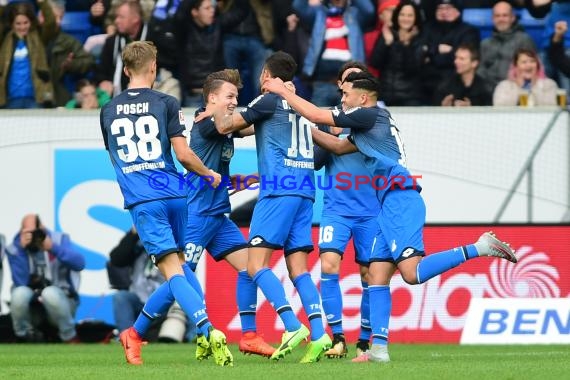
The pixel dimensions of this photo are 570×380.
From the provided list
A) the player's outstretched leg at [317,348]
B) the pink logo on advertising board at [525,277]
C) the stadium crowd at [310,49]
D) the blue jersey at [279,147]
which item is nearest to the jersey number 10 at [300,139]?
the blue jersey at [279,147]

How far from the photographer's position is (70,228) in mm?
15562

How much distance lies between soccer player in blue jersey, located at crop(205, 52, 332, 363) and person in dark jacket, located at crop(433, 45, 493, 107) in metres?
5.71

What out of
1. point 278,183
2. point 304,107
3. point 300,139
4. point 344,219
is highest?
point 304,107

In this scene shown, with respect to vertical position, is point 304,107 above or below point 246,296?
above

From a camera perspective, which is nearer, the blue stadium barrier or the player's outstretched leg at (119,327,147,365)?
the player's outstretched leg at (119,327,147,365)

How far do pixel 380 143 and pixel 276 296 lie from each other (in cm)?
142

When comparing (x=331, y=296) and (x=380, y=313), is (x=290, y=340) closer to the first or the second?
(x=380, y=313)

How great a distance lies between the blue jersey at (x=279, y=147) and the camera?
34.0 feet

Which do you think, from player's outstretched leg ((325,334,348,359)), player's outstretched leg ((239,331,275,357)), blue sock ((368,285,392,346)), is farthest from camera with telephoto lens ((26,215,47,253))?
blue sock ((368,285,392,346))

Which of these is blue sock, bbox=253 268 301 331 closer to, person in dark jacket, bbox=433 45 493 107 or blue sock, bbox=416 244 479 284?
blue sock, bbox=416 244 479 284

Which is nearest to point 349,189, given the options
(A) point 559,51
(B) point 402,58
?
(B) point 402,58

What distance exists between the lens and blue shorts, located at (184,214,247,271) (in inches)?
433

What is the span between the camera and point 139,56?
32.3ft

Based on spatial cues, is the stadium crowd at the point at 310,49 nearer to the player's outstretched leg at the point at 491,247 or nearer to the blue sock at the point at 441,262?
the player's outstretched leg at the point at 491,247
